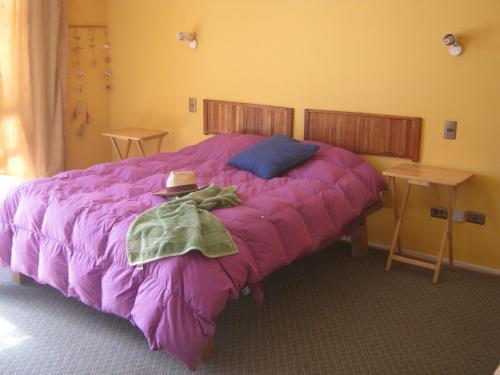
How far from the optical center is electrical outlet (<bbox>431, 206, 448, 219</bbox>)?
3.63 m

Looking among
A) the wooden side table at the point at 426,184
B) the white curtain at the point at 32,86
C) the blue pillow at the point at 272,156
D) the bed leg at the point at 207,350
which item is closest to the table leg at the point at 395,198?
the wooden side table at the point at 426,184

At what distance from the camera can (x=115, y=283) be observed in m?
2.48

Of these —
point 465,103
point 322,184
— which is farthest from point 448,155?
point 322,184

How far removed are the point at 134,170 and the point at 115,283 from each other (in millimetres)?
1141

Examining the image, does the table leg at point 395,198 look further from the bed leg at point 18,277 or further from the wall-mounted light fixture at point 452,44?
the bed leg at point 18,277

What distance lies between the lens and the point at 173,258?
2.34m

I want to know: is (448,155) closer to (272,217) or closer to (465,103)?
(465,103)

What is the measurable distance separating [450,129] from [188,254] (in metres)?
1.99

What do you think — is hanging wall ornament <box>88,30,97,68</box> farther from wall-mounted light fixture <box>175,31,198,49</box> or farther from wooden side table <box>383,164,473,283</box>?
wooden side table <box>383,164,473,283</box>

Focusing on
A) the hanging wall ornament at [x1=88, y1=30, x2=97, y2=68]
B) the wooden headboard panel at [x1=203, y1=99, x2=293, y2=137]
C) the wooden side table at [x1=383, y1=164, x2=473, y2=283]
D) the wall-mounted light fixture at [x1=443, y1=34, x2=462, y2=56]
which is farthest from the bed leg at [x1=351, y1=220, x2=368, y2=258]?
the hanging wall ornament at [x1=88, y1=30, x2=97, y2=68]

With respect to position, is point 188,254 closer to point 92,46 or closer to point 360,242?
point 360,242

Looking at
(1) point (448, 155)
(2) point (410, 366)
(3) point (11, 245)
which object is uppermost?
(1) point (448, 155)

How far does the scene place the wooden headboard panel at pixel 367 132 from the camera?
12.0ft

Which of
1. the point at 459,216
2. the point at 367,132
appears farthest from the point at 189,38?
the point at 459,216
